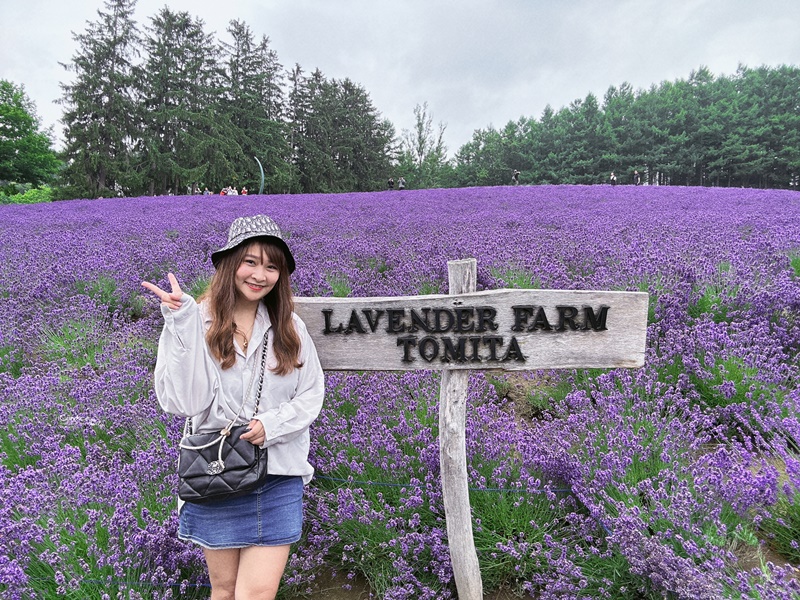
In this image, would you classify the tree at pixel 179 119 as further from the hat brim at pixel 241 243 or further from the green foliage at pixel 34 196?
the hat brim at pixel 241 243

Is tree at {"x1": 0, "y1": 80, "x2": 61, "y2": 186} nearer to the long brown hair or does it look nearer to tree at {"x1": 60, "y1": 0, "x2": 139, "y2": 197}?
tree at {"x1": 60, "y1": 0, "x2": 139, "y2": 197}

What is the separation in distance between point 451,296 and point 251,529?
929mm

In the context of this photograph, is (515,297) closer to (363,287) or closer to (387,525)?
(387,525)

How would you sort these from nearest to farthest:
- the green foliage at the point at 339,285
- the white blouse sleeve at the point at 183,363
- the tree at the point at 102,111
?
the white blouse sleeve at the point at 183,363 < the green foliage at the point at 339,285 < the tree at the point at 102,111

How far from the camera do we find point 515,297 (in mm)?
1465

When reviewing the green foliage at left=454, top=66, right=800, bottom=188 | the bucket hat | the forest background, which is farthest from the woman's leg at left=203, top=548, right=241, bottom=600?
the green foliage at left=454, top=66, right=800, bottom=188

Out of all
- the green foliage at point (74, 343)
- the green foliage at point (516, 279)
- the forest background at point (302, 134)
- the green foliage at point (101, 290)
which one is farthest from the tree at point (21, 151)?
the green foliage at point (516, 279)

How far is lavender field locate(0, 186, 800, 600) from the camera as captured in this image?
143cm

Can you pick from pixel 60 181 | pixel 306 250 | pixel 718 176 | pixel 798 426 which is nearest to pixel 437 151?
pixel 718 176

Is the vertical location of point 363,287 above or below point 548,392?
above

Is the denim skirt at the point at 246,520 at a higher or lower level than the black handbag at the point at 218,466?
lower

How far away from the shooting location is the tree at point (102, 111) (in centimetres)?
2692

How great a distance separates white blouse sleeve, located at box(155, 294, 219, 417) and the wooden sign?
437 mm

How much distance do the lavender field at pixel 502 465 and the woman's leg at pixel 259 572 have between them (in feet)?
0.86
